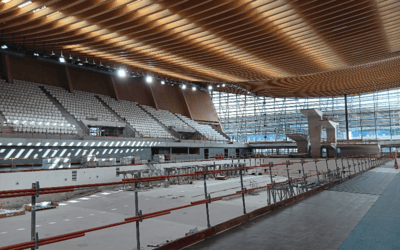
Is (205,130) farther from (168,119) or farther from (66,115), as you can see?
(66,115)

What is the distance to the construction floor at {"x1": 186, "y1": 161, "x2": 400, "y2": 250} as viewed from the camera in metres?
3.52

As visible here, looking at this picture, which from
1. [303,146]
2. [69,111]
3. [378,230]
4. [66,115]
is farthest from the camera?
[303,146]

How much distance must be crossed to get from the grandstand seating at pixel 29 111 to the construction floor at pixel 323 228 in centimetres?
1633

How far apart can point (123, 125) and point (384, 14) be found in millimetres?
19746

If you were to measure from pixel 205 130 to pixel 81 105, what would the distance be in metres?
15.3

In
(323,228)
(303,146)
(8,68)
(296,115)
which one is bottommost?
(323,228)

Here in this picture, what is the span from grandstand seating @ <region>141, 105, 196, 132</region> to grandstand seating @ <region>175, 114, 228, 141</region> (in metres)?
1.20

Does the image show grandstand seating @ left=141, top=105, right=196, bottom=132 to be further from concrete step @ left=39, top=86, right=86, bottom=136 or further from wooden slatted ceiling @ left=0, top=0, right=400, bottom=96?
concrete step @ left=39, top=86, right=86, bottom=136

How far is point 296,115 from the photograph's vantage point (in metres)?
39.1

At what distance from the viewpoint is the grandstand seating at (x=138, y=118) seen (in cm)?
2498

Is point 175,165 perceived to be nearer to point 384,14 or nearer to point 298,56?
point 298,56

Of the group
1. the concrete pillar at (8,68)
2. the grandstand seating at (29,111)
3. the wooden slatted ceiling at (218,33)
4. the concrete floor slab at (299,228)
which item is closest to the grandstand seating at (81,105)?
the grandstand seating at (29,111)

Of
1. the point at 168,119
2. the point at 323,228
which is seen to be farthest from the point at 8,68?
the point at 323,228

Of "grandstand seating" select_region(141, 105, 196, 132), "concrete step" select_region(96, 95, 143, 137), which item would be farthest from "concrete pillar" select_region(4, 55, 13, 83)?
"grandstand seating" select_region(141, 105, 196, 132)
